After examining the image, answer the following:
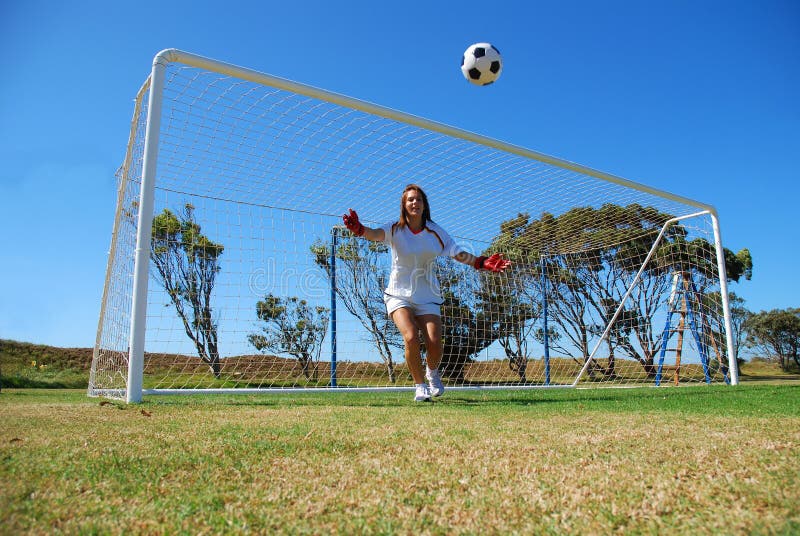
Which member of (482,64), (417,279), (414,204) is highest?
(482,64)

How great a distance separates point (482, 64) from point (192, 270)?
4.68 m

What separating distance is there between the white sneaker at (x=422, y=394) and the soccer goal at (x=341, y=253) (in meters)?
2.29

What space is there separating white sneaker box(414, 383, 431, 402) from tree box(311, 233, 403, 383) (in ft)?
12.3

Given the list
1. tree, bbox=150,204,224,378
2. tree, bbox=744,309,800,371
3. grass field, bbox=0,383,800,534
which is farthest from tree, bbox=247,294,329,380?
tree, bbox=744,309,800,371

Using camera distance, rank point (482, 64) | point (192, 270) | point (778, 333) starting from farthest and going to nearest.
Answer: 1. point (778, 333)
2. point (192, 270)
3. point (482, 64)

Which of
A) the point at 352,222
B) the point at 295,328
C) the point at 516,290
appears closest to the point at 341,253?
the point at 295,328

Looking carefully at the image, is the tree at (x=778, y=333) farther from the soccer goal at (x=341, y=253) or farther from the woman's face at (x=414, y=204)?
the woman's face at (x=414, y=204)

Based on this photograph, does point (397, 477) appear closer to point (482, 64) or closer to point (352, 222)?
point (352, 222)

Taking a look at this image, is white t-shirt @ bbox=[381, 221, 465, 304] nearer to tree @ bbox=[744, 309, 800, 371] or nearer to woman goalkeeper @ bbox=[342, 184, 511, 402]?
woman goalkeeper @ bbox=[342, 184, 511, 402]

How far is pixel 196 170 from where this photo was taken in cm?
614

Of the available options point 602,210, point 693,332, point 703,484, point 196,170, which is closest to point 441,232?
point 196,170

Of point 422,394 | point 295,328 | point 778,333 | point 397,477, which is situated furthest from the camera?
point 778,333

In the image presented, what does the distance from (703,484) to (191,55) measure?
5.08m

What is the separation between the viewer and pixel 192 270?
7160 mm
